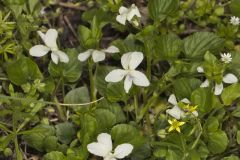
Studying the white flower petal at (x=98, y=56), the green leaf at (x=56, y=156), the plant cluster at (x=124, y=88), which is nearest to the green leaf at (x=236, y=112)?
the plant cluster at (x=124, y=88)

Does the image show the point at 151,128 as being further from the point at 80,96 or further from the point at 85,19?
the point at 85,19

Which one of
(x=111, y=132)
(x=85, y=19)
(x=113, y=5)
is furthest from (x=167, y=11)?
(x=111, y=132)

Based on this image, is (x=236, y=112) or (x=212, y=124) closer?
(x=212, y=124)

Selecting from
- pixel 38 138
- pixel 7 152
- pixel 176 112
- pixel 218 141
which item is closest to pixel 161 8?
pixel 176 112

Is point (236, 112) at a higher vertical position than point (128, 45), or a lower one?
lower

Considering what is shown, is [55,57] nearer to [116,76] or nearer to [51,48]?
[51,48]

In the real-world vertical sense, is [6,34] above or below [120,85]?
above

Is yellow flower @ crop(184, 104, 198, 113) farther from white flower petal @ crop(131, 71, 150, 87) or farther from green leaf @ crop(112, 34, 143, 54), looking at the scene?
green leaf @ crop(112, 34, 143, 54)
